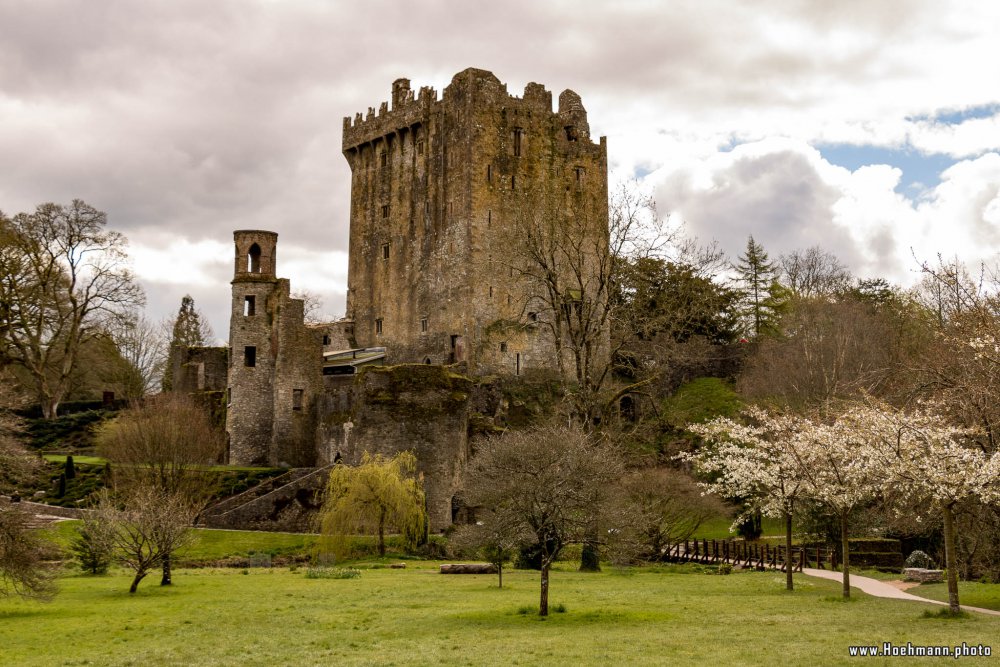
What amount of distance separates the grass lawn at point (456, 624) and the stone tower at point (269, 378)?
21.6m

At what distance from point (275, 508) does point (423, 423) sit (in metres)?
6.91

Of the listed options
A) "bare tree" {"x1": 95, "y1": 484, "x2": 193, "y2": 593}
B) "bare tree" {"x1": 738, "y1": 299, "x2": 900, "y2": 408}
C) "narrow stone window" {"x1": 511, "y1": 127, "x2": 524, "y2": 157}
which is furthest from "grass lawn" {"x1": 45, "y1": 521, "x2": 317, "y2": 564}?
"narrow stone window" {"x1": 511, "y1": 127, "x2": 524, "y2": 157}

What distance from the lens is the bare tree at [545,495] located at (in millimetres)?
22156

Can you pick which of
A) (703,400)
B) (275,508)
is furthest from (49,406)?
(703,400)

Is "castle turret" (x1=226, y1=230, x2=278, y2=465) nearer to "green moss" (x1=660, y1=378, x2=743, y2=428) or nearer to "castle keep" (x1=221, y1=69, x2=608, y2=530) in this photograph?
"castle keep" (x1=221, y1=69, x2=608, y2=530)

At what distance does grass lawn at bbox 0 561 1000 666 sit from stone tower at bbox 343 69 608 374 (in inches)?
1173

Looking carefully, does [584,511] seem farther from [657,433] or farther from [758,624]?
[657,433]

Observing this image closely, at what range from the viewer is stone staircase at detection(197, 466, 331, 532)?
42875mm

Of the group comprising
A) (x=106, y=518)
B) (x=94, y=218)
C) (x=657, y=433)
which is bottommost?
(x=106, y=518)

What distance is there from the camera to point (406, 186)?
62.1 m

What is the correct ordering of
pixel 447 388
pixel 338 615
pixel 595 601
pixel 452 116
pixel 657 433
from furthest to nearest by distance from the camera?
pixel 452 116 < pixel 657 433 < pixel 447 388 < pixel 595 601 < pixel 338 615

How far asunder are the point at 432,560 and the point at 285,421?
15.3m

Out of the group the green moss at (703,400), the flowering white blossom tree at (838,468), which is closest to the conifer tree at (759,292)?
the green moss at (703,400)

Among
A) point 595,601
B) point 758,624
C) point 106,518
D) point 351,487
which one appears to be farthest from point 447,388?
point 758,624
